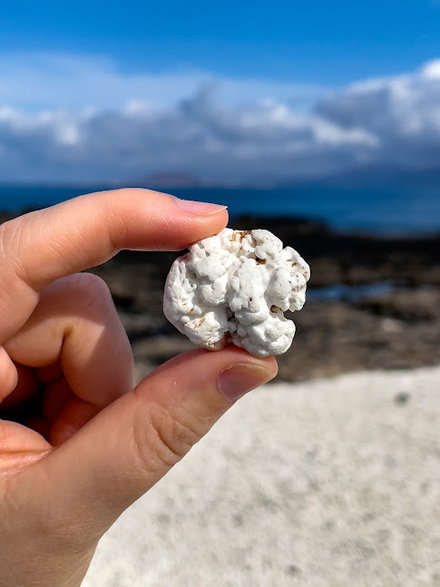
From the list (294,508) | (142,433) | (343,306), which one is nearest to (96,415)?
(142,433)

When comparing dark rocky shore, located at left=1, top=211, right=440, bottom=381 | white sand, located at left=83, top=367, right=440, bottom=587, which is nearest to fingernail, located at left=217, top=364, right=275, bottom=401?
white sand, located at left=83, top=367, right=440, bottom=587

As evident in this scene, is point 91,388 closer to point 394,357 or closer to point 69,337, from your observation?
point 69,337

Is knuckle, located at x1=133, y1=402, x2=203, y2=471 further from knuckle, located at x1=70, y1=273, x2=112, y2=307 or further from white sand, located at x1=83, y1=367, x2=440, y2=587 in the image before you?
white sand, located at x1=83, y1=367, x2=440, y2=587

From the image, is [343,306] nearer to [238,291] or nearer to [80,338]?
[80,338]

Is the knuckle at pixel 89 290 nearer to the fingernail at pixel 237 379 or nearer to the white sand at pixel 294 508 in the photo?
the fingernail at pixel 237 379

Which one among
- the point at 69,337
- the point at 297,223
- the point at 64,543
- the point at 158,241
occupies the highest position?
the point at 158,241

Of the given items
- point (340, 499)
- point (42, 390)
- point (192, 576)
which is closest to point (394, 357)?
point (340, 499)

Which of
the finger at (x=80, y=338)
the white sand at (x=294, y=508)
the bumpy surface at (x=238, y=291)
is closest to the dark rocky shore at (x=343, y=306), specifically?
the white sand at (x=294, y=508)
